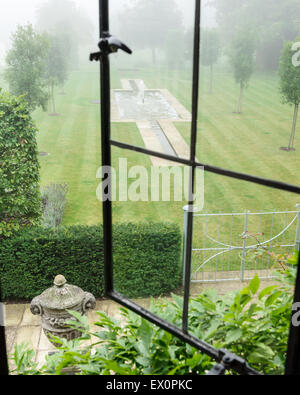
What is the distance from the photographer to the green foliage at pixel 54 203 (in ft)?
22.4

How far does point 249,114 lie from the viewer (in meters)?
1.68

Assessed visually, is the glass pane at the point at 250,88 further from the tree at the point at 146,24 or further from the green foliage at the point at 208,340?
the green foliage at the point at 208,340

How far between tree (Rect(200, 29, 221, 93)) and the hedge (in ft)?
11.3

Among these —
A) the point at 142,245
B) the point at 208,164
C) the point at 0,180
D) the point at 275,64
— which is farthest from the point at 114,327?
the point at 0,180

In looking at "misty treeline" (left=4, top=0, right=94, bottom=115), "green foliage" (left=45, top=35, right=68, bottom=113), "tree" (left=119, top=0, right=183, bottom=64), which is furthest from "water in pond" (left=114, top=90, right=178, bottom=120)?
"green foliage" (left=45, top=35, right=68, bottom=113)

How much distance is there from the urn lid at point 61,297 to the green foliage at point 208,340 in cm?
232

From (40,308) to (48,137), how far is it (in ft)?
24.3

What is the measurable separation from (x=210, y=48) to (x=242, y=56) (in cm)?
26

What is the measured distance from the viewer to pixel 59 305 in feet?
13.2

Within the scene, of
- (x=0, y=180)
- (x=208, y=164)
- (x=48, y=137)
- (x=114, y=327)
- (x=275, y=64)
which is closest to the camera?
(x=208, y=164)

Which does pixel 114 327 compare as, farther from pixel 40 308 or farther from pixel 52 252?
pixel 52 252

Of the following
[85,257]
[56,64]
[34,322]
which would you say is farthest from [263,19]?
[56,64]

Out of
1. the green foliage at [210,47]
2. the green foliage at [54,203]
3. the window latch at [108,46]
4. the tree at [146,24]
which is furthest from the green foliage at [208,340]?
the green foliage at [54,203]

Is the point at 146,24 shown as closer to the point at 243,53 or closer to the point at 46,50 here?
the point at 243,53
